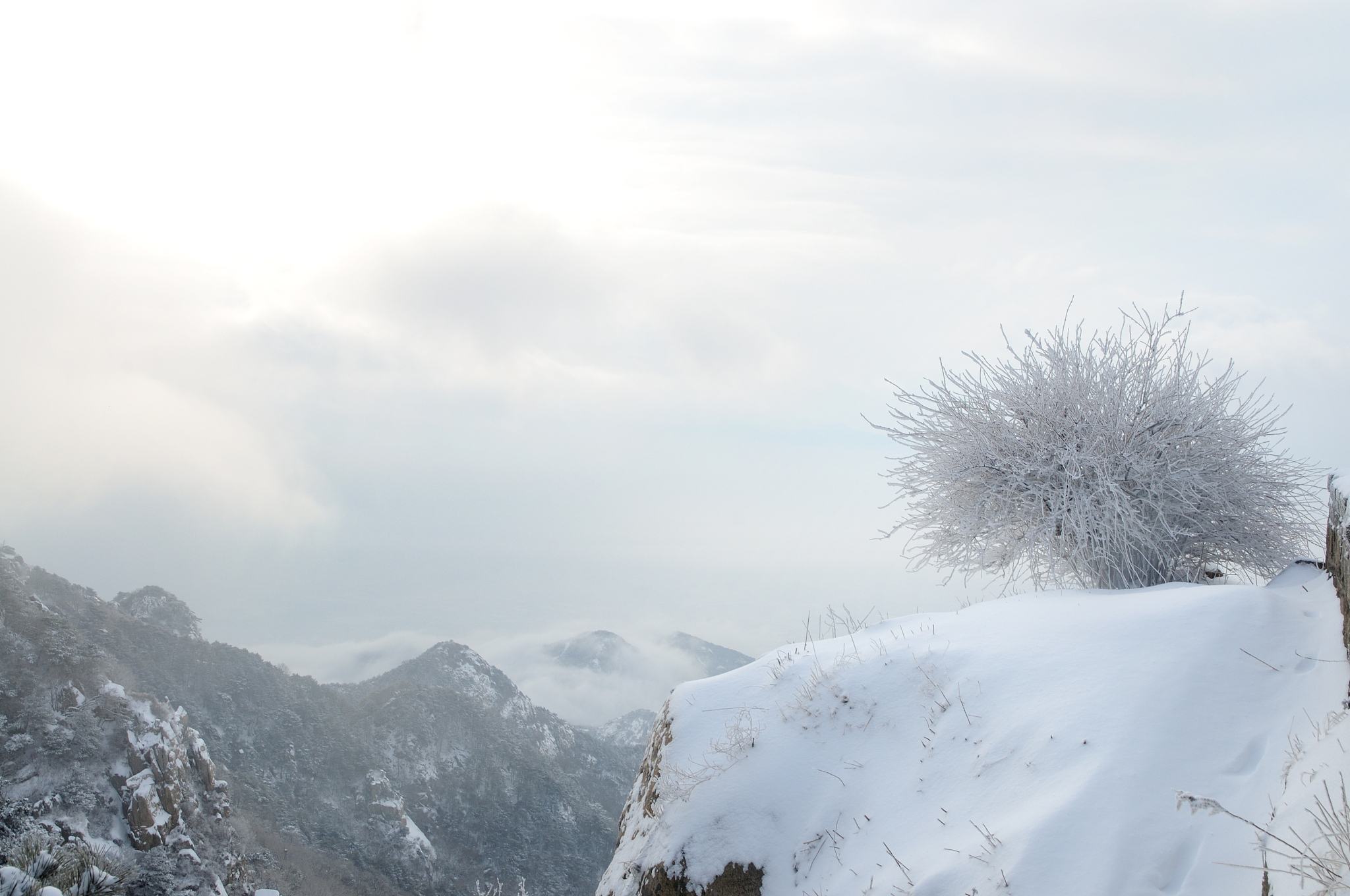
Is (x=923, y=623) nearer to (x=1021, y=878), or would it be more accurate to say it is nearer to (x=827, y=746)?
(x=827, y=746)

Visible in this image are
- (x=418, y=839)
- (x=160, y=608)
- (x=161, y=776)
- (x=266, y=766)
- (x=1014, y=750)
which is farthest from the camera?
(x=160, y=608)

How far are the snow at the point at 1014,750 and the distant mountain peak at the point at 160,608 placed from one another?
4866 inches

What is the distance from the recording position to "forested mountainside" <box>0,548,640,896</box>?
48.6 m

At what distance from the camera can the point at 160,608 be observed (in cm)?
10906

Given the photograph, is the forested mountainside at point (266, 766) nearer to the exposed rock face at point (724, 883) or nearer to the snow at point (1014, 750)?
the exposed rock face at point (724, 883)

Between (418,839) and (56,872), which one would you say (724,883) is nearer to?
(56,872)

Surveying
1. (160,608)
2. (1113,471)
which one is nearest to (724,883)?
(1113,471)

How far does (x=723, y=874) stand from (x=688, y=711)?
1.72 m

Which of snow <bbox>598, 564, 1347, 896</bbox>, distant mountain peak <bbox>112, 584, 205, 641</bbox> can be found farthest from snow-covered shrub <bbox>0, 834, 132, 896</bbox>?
distant mountain peak <bbox>112, 584, 205, 641</bbox>

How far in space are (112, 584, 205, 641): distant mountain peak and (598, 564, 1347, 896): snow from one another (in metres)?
124

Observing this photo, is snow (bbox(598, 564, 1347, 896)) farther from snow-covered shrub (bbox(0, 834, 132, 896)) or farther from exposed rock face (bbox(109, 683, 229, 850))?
exposed rock face (bbox(109, 683, 229, 850))

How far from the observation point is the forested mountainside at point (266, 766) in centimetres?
4856

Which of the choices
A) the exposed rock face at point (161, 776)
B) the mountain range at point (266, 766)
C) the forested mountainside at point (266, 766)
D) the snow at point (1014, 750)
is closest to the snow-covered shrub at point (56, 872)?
the snow at point (1014, 750)

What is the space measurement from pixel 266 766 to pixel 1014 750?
317 ft
